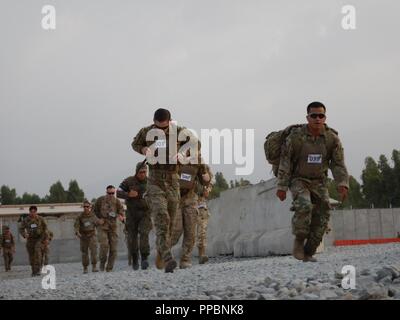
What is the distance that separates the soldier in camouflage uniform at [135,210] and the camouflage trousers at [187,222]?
199 centimetres

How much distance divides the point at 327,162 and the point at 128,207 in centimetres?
454

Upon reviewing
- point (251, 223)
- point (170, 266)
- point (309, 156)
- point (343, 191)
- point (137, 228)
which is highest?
point (309, 156)

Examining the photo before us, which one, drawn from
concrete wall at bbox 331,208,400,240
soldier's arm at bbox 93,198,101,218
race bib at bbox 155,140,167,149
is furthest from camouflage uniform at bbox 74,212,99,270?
concrete wall at bbox 331,208,400,240

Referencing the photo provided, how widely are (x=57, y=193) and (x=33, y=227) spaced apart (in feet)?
359

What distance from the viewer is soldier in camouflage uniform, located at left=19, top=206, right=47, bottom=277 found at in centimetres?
1552

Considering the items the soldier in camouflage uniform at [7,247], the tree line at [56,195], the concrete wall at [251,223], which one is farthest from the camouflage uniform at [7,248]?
the tree line at [56,195]

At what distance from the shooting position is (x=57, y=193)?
123 metres

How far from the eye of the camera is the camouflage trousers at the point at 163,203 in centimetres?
769

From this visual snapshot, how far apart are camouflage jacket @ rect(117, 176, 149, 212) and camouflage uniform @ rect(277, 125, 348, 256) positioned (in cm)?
409

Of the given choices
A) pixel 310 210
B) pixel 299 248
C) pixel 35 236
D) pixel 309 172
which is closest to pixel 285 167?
pixel 309 172

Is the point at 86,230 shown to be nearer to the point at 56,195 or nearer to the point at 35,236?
the point at 35,236

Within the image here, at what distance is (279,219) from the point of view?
15.1 meters

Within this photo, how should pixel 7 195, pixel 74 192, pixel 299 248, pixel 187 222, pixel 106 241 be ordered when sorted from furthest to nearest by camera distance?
pixel 7 195
pixel 74 192
pixel 106 241
pixel 187 222
pixel 299 248
